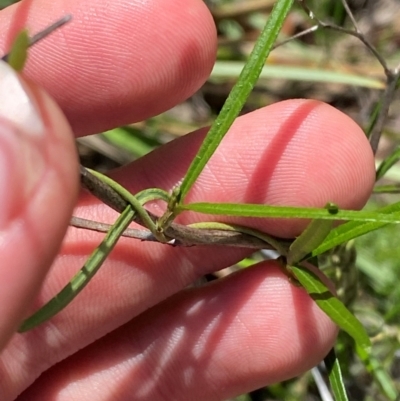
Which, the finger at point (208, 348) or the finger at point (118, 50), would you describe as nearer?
the finger at point (118, 50)

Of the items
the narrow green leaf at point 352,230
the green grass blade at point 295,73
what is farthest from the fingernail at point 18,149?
the green grass blade at point 295,73

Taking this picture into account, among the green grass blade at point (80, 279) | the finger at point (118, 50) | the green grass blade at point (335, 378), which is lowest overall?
the green grass blade at point (335, 378)

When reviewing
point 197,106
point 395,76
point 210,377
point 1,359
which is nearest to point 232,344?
point 210,377

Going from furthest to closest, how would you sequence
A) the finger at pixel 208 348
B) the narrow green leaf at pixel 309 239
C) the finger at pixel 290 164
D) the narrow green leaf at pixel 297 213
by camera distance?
the finger at pixel 208 348
the finger at pixel 290 164
the narrow green leaf at pixel 309 239
the narrow green leaf at pixel 297 213

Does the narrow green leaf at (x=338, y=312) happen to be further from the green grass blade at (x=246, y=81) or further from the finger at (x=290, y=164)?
the green grass blade at (x=246, y=81)

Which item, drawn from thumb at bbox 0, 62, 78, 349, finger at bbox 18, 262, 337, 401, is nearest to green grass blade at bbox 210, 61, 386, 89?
finger at bbox 18, 262, 337, 401

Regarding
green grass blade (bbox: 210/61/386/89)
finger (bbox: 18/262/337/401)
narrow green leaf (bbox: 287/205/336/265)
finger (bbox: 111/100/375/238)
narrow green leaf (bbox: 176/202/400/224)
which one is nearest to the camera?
narrow green leaf (bbox: 176/202/400/224)

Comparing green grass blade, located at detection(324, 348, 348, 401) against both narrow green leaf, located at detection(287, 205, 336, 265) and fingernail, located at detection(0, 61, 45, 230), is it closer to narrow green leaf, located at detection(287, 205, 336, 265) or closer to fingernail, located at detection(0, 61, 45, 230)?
narrow green leaf, located at detection(287, 205, 336, 265)
